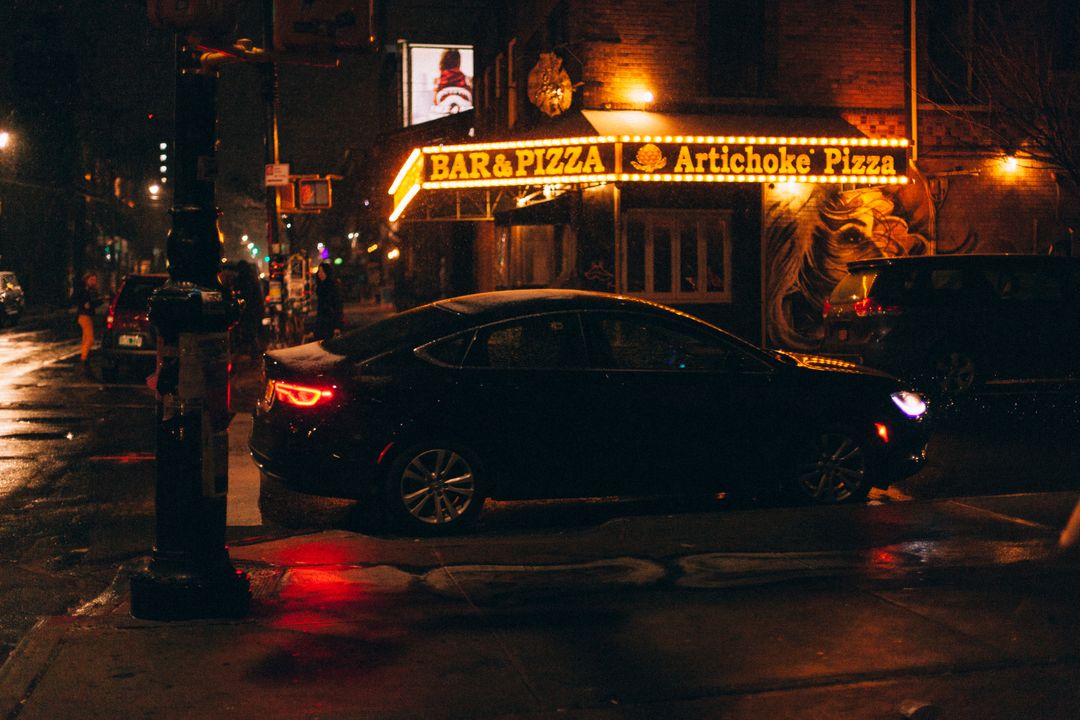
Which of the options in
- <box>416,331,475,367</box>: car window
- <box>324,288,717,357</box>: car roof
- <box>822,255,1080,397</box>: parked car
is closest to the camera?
<box>416,331,475,367</box>: car window

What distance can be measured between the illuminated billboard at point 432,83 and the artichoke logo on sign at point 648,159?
143 feet

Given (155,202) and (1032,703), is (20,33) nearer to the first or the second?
(155,202)

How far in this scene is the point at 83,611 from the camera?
6.14m

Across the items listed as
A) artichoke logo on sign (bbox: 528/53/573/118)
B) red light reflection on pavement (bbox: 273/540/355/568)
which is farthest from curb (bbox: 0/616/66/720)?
artichoke logo on sign (bbox: 528/53/573/118)

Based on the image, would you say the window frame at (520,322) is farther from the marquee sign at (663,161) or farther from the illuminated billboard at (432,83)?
the illuminated billboard at (432,83)

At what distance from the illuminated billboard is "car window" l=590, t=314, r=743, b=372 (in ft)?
172

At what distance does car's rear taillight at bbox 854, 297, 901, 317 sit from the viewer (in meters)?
14.6

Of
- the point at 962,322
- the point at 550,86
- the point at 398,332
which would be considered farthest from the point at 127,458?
the point at 550,86

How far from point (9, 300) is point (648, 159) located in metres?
30.3

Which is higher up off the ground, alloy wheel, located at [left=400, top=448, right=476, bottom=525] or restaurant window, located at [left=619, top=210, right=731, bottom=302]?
restaurant window, located at [left=619, top=210, right=731, bottom=302]

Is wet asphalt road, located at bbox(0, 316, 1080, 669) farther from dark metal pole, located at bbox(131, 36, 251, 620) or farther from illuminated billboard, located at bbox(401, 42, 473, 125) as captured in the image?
illuminated billboard, located at bbox(401, 42, 473, 125)

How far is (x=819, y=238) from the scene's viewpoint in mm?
20438

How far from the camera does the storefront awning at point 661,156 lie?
56.0 feet

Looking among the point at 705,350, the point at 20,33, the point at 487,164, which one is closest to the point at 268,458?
the point at 705,350
